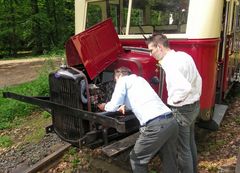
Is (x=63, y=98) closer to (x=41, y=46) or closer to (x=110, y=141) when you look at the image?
(x=110, y=141)

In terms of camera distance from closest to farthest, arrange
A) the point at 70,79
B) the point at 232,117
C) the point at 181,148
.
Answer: the point at 181,148 < the point at 70,79 < the point at 232,117

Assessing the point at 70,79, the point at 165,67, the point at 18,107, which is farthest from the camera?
the point at 18,107

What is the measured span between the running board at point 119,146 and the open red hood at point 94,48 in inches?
35.5

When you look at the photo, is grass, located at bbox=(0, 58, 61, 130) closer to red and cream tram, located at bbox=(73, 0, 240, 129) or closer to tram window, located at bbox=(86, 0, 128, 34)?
red and cream tram, located at bbox=(73, 0, 240, 129)

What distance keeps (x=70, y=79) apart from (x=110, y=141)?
0.92 m

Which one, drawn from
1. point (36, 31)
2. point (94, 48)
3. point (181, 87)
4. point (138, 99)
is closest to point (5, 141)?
point (94, 48)

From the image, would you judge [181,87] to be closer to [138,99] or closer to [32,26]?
[138,99]

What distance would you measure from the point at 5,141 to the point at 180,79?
3990 millimetres

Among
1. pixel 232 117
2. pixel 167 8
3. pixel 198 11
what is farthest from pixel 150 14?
pixel 232 117

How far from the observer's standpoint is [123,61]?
4.58 metres

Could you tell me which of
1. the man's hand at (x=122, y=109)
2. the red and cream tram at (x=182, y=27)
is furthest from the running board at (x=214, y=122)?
the man's hand at (x=122, y=109)

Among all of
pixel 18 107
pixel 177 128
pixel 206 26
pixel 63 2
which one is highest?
pixel 63 2

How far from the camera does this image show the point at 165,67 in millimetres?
3645

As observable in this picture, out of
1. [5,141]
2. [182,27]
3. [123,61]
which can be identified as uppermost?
[182,27]
